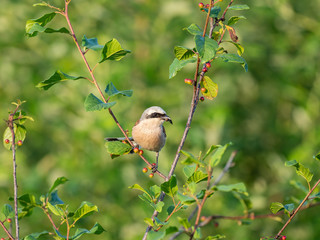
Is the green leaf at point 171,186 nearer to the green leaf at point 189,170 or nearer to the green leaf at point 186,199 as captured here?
the green leaf at point 189,170

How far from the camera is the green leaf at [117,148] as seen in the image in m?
2.95

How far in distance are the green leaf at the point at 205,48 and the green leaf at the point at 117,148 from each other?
0.83 metres

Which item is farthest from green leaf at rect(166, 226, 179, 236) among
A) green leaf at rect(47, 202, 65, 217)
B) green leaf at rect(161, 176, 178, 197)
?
green leaf at rect(47, 202, 65, 217)

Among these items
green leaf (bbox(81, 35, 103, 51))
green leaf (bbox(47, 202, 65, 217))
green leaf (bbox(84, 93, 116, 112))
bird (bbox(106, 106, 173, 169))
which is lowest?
bird (bbox(106, 106, 173, 169))

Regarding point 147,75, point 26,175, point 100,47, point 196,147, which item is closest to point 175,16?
point 147,75

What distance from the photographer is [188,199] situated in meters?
2.17

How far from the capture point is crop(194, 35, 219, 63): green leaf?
2439 mm

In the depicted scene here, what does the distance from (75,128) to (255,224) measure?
10.1 ft

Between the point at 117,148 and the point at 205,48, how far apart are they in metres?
0.88

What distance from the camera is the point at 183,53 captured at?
262cm

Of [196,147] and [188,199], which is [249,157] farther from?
[188,199]

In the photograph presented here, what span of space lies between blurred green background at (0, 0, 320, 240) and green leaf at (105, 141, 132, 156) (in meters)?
3.31

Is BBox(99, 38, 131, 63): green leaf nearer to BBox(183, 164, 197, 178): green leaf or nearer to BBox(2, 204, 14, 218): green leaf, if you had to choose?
BBox(183, 164, 197, 178): green leaf

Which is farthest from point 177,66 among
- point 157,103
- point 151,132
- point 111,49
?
point 157,103
